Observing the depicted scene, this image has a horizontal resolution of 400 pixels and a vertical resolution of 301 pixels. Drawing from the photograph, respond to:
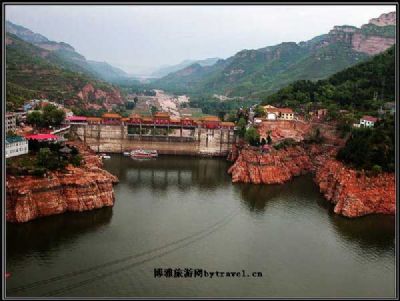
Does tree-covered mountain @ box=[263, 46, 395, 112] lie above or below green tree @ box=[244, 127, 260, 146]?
Answer: above

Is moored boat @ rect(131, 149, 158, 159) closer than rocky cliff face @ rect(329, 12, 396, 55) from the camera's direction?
Yes

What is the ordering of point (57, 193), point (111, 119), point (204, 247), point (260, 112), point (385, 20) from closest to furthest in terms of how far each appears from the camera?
point (204, 247), point (57, 193), point (111, 119), point (260, 112), point (385, 20)

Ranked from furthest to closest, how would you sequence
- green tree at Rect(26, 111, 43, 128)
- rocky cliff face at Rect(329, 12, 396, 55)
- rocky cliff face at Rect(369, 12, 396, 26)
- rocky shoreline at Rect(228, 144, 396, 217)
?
rocky cliff face at Rect(369, 12, 396, 26), rocky cliff face at Rect(329, 12, 396, 55), green tree at Rect(26, 111, 43, 128), rocky shoreline at Rect(228, 144, 396, 217)

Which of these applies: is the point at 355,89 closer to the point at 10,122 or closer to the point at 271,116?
the point at 271,116

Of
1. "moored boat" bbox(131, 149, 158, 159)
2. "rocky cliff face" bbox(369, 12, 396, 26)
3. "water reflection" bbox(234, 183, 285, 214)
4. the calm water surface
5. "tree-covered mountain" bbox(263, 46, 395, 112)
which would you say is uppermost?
"rocky cliff face" bbox(369, 12, 396, 26)

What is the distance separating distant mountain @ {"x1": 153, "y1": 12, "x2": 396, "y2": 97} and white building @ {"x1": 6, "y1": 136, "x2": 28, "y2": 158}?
245 ft

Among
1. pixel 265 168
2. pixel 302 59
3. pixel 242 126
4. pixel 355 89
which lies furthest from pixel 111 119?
pixel 302 59

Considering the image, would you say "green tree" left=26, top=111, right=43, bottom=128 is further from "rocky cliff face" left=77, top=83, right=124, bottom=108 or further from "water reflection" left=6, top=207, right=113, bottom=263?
"rocky cliff face" left=77, top=83, right=124, bottom=108

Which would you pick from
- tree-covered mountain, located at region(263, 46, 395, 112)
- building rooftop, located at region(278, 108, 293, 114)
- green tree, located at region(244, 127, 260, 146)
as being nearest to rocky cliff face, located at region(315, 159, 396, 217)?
green tree, located at region(244, 127, 260, 146)

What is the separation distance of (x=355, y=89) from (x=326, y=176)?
1654 centimetres

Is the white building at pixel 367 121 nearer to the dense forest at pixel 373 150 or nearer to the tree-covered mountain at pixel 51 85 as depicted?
the dense forest at pixel 373 150

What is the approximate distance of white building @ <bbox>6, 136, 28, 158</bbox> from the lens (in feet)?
81.0

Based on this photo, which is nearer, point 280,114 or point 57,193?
point 57,193

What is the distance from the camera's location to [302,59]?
120 meters
